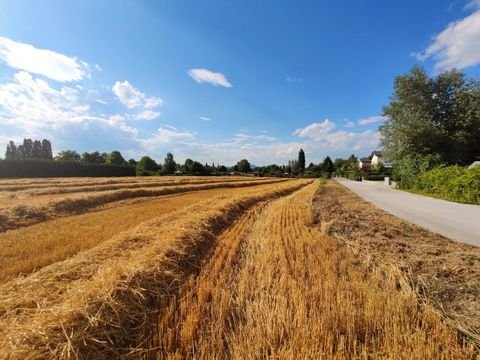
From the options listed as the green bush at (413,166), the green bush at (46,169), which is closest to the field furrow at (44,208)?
the green bush at (413,166)

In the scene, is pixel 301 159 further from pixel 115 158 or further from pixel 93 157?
pixel 93 157

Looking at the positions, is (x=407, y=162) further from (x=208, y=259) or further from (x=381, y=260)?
(x=208, y=259)

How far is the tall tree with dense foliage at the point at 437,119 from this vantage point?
84.3 feet

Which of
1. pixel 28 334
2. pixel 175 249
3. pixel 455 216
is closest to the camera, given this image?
pixel 28 334

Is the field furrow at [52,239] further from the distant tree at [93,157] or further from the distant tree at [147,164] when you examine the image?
the distant tree at [93,157]

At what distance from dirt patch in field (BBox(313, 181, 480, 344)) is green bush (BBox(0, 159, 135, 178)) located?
49.5m

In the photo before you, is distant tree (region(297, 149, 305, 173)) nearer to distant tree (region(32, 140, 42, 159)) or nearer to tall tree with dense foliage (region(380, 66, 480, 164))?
tall tree with dense foliage (region(380, 66, 480, 164))

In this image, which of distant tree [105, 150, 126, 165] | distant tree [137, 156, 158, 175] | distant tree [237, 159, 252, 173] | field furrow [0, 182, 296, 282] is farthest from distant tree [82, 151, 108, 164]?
field furrow [0, 182, 296, 282]

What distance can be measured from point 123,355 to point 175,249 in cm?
258

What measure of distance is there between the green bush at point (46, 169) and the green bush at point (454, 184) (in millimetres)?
53472

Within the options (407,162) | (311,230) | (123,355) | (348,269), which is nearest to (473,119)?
(407,162)

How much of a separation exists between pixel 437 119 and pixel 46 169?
58.2 m

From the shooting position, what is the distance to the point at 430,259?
5.18 m

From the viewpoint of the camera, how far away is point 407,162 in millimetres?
26453
